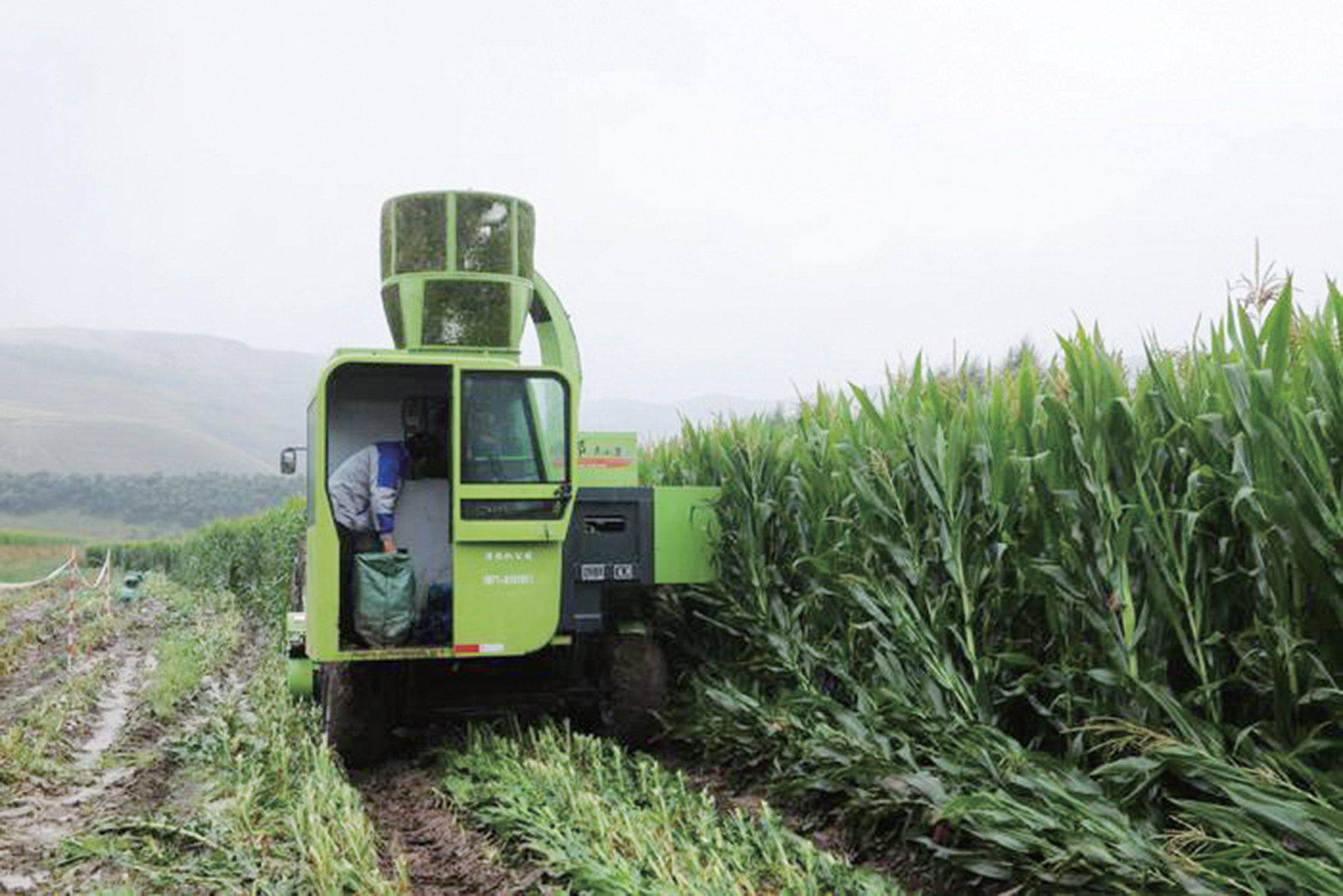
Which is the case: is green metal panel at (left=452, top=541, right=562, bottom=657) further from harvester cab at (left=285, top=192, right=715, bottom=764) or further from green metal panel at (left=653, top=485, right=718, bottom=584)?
green metal panel at (left=653, top=485, right=718, bottom=584)

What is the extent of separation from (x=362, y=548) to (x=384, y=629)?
28.1 inches

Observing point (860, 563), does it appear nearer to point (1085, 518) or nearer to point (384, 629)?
point (1085, 518)

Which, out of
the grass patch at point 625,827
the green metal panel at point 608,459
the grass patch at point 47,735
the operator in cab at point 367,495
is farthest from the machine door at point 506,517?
the grass patch at point 47,735

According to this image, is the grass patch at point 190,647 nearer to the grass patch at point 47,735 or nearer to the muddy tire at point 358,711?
the grass patch at point 47,735

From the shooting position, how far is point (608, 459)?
28.2ft

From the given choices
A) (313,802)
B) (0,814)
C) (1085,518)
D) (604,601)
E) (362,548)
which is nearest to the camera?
(1085,518)

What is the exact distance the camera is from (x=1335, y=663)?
12.6 feet

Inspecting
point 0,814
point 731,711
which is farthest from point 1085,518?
point 0,814

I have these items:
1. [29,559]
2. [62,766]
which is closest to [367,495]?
[62,766]

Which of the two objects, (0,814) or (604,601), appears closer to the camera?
(0,814)

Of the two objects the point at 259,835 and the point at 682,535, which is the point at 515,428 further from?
the point at 259,835

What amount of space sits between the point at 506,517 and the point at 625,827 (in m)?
2.60

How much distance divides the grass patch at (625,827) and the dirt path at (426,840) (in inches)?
5.0

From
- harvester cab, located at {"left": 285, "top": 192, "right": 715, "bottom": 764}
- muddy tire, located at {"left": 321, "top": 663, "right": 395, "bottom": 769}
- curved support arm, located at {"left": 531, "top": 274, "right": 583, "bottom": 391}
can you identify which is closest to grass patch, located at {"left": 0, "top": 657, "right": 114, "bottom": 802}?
harvester cab, located at {"left": 285, "top": 192, "right": 715, "bottom": 764}
